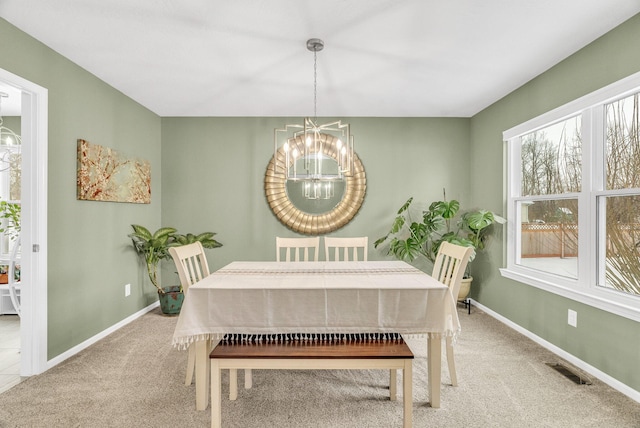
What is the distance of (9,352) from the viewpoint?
115 inches

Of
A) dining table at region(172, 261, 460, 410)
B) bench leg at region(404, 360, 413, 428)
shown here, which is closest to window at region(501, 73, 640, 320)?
dining table at region(172, 261, 460, 410)

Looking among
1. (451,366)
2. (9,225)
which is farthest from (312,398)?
(9,225)

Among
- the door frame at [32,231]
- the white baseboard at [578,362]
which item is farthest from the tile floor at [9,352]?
the white baseboard at [578,362]

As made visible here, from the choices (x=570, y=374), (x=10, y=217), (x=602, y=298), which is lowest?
(x=570, y=374)

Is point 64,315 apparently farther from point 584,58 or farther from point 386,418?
point 584,58

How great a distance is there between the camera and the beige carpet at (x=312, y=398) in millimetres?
1957

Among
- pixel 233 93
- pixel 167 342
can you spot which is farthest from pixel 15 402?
pixel 233 93

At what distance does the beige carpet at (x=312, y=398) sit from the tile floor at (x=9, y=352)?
0.46 ft

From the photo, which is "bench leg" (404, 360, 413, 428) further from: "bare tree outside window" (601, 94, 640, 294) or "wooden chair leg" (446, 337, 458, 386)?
"bare tree outside window" (601, 94, 640, 294)

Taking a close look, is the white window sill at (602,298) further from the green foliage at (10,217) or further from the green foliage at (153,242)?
the green foliage at (10,217)

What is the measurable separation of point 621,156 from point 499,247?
1636 millimetres

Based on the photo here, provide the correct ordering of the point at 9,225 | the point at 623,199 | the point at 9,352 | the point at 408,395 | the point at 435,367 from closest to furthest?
the point at 408,395, the point at 435,367, the point at 623,199, the point at 9,352, the point at 9,225

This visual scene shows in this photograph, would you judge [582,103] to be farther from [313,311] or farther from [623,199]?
[313,311]

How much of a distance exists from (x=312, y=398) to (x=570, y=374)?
6.10 ft
